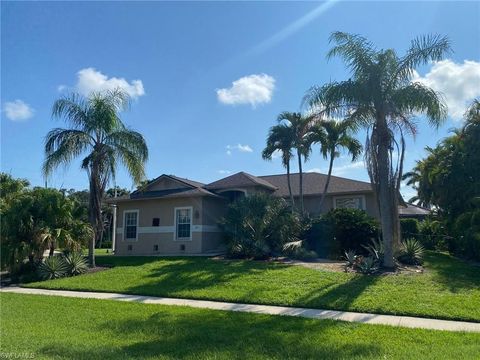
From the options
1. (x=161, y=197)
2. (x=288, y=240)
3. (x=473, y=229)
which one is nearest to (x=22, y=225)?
(x=161, y=197)

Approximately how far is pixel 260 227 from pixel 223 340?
1158 centimetres

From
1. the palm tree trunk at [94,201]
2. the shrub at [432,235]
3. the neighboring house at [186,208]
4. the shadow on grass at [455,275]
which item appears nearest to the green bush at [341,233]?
the shadow on grass at [455,275]

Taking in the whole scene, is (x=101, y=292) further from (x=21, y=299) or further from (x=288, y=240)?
(x=288, y=240)

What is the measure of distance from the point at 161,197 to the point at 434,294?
15.3 meters

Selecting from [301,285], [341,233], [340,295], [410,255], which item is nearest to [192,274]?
[301,285]

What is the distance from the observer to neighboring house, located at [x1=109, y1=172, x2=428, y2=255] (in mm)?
22391

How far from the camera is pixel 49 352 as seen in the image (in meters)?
6.42

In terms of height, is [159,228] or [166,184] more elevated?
[166,184]

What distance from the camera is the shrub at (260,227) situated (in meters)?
18.4

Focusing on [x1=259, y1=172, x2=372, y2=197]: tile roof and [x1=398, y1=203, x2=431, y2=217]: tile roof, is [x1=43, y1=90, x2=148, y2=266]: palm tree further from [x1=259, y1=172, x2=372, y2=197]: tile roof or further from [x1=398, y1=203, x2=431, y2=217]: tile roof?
[x1=398, y1=203, x2=431, y2=217]: tile roof

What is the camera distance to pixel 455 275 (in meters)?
14.1

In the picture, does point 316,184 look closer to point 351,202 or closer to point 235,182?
point 351,202

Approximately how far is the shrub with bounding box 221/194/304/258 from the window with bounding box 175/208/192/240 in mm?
3225

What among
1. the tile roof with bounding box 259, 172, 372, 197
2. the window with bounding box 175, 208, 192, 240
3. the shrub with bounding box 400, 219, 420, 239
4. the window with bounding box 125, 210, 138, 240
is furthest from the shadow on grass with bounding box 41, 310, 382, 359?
the shrub with bounding box 400, 219, 420, 239
